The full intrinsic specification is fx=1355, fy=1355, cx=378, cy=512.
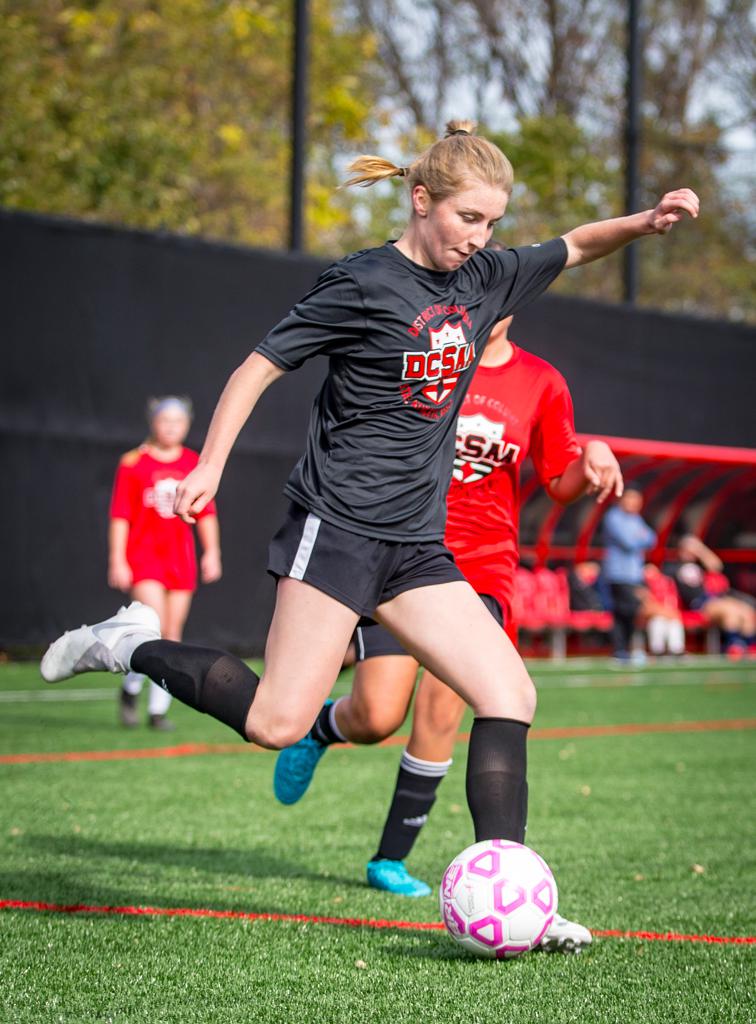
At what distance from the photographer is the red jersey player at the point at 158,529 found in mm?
9031

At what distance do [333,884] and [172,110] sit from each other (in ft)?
66.6

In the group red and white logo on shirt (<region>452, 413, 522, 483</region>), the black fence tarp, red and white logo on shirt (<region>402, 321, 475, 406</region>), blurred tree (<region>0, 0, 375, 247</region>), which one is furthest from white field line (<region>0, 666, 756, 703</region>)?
blurred tree (<region>0, 0, 375, 247</region>)

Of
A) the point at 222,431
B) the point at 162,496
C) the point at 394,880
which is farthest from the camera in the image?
the point at 162,496

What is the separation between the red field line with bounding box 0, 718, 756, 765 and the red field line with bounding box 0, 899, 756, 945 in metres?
2.62

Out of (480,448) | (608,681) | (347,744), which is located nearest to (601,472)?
(480,448)

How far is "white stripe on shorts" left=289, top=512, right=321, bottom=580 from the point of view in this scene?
12.0ft

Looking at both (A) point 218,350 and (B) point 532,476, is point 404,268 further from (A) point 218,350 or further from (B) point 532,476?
(B) point 532,476

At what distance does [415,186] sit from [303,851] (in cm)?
274

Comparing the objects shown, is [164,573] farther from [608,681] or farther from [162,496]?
[608,681]

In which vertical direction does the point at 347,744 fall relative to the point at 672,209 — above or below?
below

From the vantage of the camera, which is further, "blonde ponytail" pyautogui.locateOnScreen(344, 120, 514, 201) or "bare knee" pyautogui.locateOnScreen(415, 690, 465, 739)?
"bare knee" pyautogui.locateOnScreen(415, 690, 465, 739)

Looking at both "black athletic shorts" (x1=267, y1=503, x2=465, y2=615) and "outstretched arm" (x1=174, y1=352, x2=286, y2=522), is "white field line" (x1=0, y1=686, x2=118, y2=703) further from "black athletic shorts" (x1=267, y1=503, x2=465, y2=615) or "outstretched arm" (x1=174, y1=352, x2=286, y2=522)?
"outstretched arm" (x1=174, y1=352, x2=286, y2=522)

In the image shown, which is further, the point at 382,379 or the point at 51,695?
the point at 51,695

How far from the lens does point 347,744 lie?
8195 millimetres
